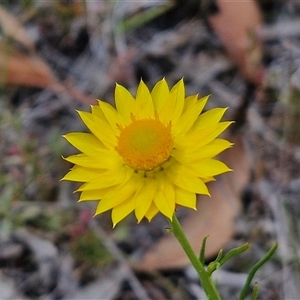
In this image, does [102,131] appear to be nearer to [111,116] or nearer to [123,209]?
[111,116]

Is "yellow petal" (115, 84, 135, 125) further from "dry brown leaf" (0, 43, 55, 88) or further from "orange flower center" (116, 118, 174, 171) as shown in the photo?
"dry brown leaf" (0, 43, 55, 88)

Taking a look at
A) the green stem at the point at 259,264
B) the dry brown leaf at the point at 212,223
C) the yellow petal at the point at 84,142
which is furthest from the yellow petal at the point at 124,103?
the dry brown leaf at the point at 212,223

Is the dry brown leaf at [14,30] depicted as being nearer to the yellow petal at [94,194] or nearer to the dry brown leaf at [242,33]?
the dry brown leaf at [242,33]

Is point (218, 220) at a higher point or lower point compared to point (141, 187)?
lower

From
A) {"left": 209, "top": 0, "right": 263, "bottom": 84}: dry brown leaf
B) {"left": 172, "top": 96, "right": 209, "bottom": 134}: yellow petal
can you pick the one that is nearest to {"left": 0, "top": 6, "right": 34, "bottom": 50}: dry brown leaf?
{"left": 209, "top": 0, "right": 263, "bottom": 84}: dry brown leaf

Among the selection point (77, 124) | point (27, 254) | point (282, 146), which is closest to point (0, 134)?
point (77, 124)

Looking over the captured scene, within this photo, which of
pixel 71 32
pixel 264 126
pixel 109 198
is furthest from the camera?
pixel 71 32

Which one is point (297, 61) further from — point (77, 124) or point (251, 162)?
point (77, 124)
